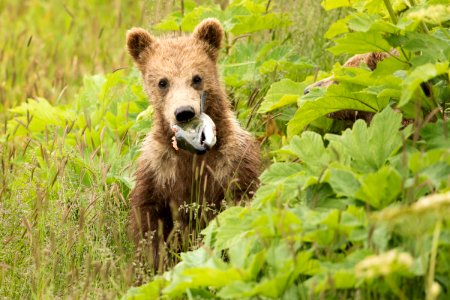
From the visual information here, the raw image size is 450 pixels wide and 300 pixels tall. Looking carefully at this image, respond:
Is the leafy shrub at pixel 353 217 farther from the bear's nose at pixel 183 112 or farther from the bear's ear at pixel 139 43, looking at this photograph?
the bear's ear at pixel 139 43

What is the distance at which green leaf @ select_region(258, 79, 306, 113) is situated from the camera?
5.14m

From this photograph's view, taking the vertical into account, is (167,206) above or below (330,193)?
below

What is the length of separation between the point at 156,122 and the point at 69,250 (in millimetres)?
1301

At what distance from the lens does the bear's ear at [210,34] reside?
6.05 meters

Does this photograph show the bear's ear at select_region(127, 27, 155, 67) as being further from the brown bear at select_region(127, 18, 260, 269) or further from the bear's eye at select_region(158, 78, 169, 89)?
the bear's eye at select_region(158, 78, 169, 89)

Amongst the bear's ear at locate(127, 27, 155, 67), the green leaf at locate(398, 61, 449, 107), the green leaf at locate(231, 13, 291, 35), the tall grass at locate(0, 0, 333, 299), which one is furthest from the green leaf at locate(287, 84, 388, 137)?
the green leaf at locate(231, 13, 291, 35)

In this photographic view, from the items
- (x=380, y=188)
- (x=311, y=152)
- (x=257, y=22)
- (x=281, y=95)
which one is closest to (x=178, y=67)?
(x=281, y=95)

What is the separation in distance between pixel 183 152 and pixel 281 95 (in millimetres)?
813

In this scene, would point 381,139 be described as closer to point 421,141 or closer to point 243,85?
point 421,141

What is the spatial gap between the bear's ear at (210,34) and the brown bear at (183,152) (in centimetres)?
1

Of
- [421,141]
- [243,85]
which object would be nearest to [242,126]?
[243,85]

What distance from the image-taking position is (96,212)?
17.7 ft

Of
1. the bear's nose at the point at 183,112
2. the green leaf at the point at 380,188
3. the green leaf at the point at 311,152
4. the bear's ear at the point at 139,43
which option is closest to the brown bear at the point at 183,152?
the bear's nose at the point at 183,112

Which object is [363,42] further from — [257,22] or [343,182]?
[257,22]
